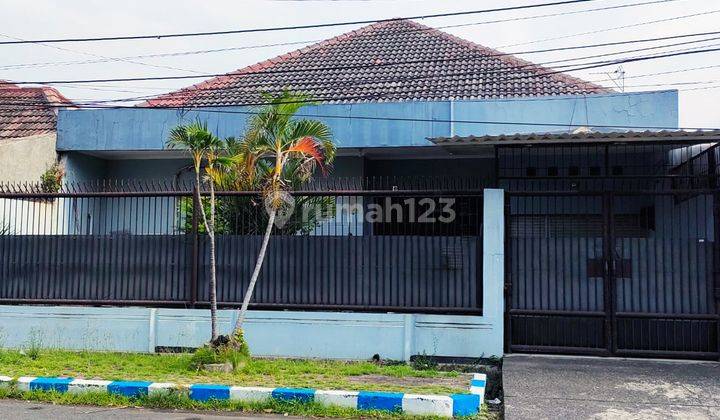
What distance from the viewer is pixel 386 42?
17328 millimetres

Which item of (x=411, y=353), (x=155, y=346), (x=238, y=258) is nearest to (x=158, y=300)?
(x=155, y=346)

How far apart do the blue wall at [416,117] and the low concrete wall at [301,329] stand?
440 cm

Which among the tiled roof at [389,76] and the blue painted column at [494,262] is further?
the tiled roof at [389,76]

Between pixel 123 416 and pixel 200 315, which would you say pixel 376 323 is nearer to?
pixel 200 315

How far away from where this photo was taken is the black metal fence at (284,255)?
28.9ft

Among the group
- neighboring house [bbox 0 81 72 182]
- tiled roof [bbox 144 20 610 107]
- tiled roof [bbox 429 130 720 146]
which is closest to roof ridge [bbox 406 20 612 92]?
tiled roof [bbox 144 20 610 107]

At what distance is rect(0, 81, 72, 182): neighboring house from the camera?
1290 centimetres

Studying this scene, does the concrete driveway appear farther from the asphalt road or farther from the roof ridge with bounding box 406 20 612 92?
the roof ridge with bounding box 406 20 612 92

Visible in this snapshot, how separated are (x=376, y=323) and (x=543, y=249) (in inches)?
93.8

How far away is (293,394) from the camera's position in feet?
21.2

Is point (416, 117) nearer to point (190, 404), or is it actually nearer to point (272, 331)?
point (272, 331)

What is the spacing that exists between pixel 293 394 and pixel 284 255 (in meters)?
2.95

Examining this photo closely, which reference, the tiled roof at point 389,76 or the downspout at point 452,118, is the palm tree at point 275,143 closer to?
the downspout at point 452,118

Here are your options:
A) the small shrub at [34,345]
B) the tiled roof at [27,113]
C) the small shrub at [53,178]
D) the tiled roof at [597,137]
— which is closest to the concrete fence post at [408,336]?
the tiled roof at [597,137]
